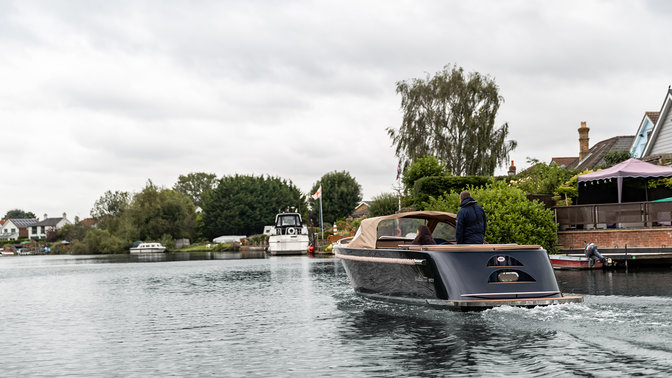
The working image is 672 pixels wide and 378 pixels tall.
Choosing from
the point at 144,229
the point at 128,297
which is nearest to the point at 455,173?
the point at 128,297

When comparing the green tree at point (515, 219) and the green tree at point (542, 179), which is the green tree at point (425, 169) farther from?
the green tree at point (515, 219)

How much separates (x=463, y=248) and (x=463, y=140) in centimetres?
3662

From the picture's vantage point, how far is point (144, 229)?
87750 mm

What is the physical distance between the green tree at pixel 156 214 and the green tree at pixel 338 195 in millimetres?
20529

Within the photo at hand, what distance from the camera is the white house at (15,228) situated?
550 feet

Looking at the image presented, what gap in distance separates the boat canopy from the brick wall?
13.9 metres

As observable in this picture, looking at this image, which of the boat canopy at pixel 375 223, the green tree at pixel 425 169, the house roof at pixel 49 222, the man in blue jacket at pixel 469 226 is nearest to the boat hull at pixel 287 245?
the green tree at pixel 425 169

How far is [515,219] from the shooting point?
2544 centimetres

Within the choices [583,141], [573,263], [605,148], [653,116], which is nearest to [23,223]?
[583,141]

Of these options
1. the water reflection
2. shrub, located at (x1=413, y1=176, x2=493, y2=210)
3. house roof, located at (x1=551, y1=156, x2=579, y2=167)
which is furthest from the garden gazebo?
house roof, located at (x1=551, y1=156, x2=579, y2=167)

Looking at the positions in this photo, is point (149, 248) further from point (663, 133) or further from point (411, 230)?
point (411, 230)

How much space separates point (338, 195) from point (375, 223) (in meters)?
73.0

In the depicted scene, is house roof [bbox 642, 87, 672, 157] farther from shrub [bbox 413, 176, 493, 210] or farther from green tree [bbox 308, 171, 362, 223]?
green tree [bbox 308, 171, 362, 223]

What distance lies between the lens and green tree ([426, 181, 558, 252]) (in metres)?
25.1
